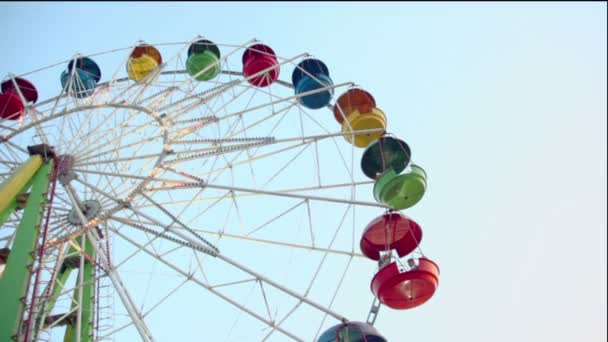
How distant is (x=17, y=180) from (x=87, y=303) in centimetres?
260

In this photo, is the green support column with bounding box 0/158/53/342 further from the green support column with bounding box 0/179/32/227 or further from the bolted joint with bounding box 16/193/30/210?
the bolted joint with bounding box 16/193/30/210

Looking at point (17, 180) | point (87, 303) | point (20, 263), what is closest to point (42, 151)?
point (17, 180)

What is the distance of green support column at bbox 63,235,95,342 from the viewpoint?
412 inches

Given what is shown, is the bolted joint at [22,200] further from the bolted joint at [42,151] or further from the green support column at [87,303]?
the green support column at [87,303]

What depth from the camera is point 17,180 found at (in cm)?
1030

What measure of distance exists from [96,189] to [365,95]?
630cm

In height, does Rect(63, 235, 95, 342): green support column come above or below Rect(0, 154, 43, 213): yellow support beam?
below

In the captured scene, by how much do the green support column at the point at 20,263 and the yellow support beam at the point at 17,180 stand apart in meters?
0.10

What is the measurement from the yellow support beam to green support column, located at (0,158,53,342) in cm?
10

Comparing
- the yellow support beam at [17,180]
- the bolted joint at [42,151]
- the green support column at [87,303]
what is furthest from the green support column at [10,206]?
the green support column at [87,303]

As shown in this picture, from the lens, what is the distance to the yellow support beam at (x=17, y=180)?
9992 millimetres

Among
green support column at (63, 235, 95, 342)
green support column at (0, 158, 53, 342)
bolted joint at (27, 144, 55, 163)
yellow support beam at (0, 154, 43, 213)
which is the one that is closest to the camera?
green support column at (0, 158, 53, 342)

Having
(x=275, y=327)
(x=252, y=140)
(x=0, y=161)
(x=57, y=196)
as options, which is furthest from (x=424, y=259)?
(x=0, y=161)

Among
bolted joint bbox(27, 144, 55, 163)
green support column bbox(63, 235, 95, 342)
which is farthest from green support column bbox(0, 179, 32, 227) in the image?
green support column bbox(63, 235, 95, 342)
